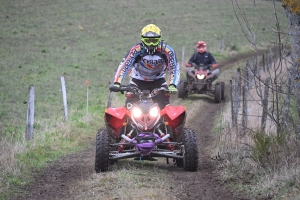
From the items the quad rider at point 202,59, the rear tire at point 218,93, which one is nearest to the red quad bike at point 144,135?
the rear tire at point 218,93

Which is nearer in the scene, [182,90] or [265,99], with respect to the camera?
[265,99]

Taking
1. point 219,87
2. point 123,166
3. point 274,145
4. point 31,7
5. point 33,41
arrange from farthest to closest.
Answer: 1. point 31,7
2. point 33,41
3. point 219,87
4. point 123,166
5. point 274,145

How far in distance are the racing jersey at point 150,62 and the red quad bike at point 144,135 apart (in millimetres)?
617

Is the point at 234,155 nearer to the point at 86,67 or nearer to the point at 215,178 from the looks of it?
the point at 215,178

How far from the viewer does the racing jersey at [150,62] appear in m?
9.50

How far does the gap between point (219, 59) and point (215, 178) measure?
25.9 metres

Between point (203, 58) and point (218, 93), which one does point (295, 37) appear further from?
point (203, 58)

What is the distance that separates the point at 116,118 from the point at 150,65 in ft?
4.51

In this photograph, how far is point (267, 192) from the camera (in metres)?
6.85

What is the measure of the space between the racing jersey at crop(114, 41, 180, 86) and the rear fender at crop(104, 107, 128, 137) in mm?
745

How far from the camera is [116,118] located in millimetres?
8766

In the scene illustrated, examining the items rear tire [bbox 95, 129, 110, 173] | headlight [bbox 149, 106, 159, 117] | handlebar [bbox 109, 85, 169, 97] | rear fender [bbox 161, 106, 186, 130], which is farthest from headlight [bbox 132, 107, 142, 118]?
rear tire [bbox 95, 129, 110, 173]

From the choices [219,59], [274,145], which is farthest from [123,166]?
[219,59]

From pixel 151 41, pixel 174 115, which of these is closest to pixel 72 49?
pixel 151 41
